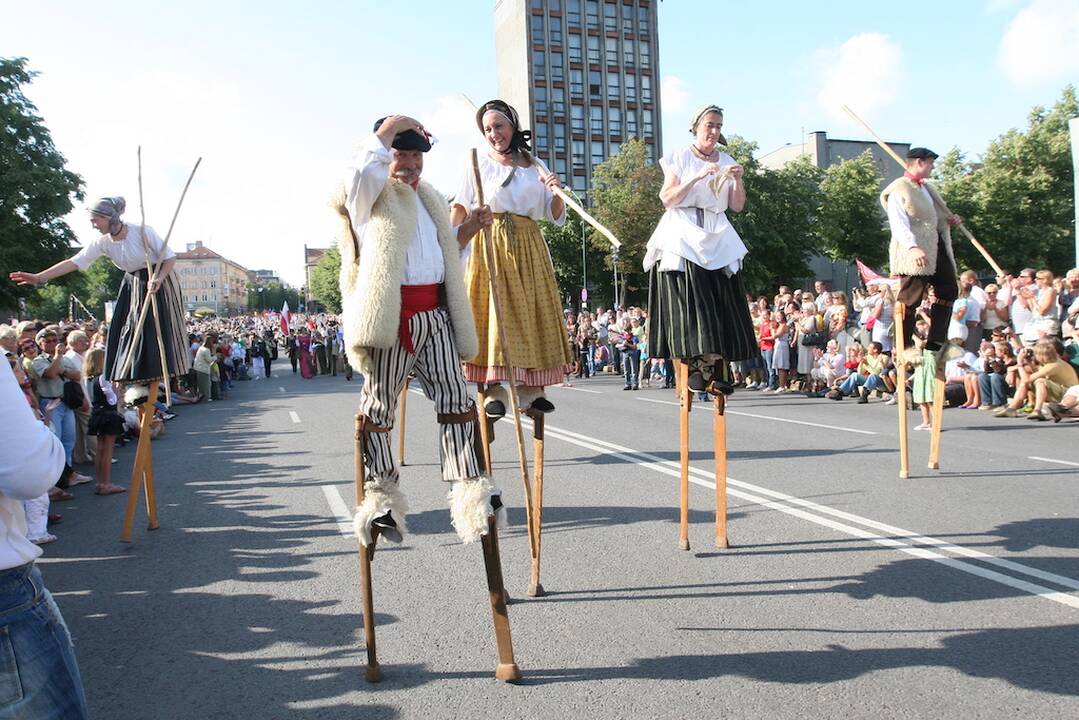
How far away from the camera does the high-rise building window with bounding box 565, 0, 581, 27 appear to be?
77706 mm

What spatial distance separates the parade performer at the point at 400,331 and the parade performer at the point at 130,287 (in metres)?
3.23

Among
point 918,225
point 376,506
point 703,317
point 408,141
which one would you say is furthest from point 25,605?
point 918,225

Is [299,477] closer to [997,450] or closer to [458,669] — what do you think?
[458,669]

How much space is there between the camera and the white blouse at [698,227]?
17.8 ft

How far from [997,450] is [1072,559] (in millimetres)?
4858

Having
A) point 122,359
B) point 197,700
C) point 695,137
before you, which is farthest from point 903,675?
point 122,359

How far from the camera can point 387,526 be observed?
142 inches

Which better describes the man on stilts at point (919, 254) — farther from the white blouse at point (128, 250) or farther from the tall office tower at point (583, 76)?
the tall office tower at point (583, 76)

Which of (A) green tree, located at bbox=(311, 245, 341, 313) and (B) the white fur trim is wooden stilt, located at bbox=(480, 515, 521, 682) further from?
(A) green tree, located at bbox=(311, 245, 341, 313)

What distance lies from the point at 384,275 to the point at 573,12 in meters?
80.8

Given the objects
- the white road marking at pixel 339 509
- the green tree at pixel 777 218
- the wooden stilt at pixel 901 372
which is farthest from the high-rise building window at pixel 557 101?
the wooden stilt at pixel 901 372

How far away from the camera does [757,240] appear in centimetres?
5153

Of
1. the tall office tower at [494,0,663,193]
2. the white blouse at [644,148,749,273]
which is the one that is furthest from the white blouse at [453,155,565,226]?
the tall office tower at [494,0,663,193]

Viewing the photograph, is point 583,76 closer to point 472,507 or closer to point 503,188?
point 503,188
